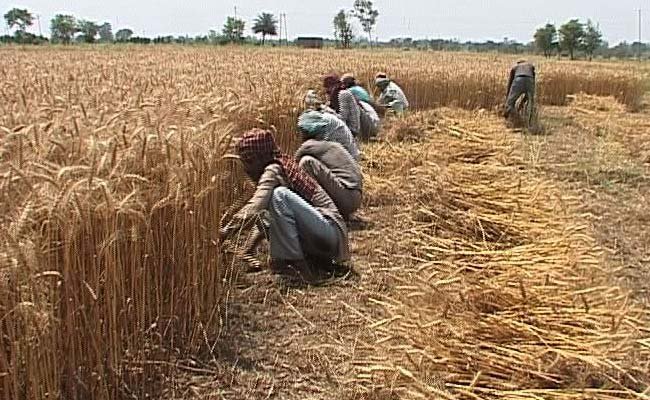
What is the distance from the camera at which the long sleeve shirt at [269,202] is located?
412cm

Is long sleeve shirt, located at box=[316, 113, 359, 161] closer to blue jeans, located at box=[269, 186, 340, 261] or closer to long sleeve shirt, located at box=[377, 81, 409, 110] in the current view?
blue jeans, located at box=[269, 186, 340, 261]

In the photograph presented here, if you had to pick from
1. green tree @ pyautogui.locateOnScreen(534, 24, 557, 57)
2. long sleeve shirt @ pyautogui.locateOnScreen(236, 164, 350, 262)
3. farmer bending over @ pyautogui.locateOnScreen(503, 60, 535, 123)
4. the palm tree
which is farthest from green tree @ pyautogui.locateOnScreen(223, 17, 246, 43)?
long sleeve shirt @ pyautogui.locateOnScreen(236, 164, 350, 262)

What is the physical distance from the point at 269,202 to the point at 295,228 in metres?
0.24

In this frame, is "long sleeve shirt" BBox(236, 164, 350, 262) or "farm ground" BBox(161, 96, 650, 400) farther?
"long sleeve shirt" BBox(236, 164, 350, 262)

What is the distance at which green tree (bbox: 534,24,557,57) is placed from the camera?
50.6 metres

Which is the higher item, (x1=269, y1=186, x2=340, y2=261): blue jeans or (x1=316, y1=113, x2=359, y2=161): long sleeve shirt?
(x1=316, y1=113, x2=359, y2=161): long sleeve shirt

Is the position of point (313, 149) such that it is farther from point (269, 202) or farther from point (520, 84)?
point (520, 84)

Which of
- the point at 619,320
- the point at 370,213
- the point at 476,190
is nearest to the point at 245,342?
the point at 619,320

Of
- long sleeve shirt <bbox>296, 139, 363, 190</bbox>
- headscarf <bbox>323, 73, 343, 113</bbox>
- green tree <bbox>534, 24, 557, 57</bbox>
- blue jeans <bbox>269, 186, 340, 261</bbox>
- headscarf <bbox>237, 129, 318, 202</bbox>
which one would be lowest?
blue jeans <bbox>269, 186, 340, 261</bbox>

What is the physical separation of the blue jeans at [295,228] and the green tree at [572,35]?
1869 inches

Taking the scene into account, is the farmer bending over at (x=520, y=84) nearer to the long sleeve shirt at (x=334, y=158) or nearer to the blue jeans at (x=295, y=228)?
the long sleeve shirt at (x=334, y=158)

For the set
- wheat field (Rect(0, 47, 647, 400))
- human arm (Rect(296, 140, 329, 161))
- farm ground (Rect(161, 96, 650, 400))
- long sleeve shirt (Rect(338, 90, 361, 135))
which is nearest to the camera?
wheat field (Rect(0, 47, 647, 400))

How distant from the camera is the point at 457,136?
9711 millimetres

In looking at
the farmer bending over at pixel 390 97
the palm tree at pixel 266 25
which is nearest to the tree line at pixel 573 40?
the palm tree at pixel 266 25
